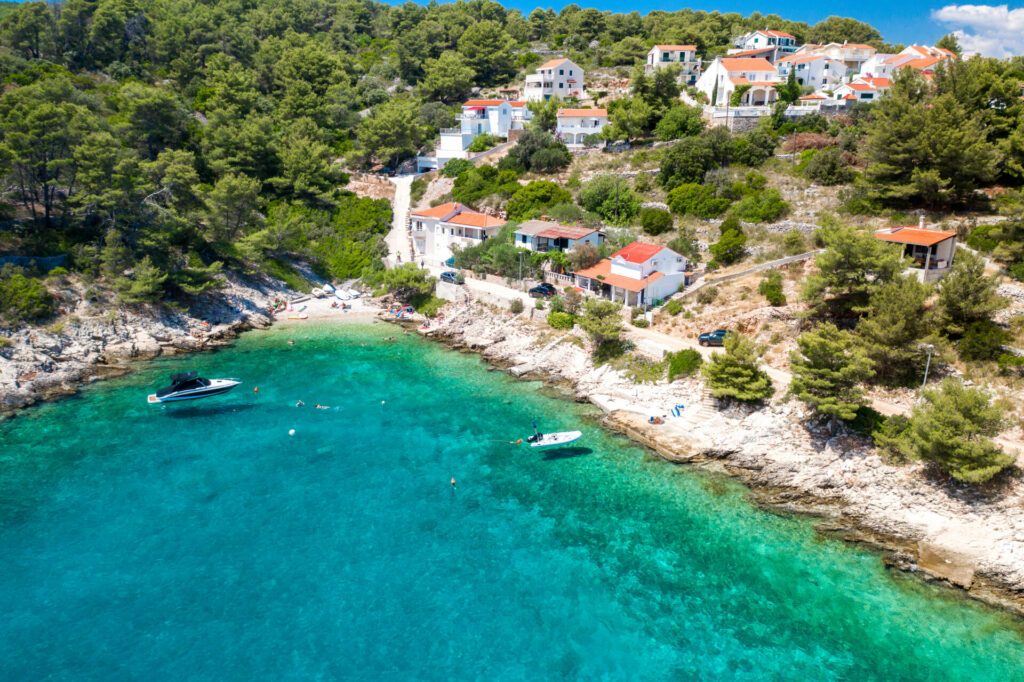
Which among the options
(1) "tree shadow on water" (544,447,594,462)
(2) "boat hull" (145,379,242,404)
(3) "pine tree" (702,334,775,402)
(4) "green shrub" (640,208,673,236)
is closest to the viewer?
(3) "pine tree" (702,334,775,402)

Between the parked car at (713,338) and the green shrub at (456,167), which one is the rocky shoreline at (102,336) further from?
the parked car at (713,338)

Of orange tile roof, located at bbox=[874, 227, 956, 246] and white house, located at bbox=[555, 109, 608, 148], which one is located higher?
white house, located at bbox=[555, 109, 608, 148]

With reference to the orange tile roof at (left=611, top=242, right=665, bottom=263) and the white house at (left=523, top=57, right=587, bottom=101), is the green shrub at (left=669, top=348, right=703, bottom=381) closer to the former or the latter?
the orange tile roof at (left=611, top=242, right=665, bottom=263)

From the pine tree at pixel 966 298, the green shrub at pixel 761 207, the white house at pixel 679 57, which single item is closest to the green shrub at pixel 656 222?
the green shrub at pixel 761 207

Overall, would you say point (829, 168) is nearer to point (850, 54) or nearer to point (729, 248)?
point (729, 248)

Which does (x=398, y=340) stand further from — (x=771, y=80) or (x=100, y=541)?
(x=771, y=80)

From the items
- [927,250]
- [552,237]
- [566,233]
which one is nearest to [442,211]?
[552,237]

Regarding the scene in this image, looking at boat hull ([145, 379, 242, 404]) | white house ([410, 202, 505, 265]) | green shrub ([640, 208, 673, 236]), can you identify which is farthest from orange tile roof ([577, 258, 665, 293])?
boat hull ([145, 379, 242, 404])
